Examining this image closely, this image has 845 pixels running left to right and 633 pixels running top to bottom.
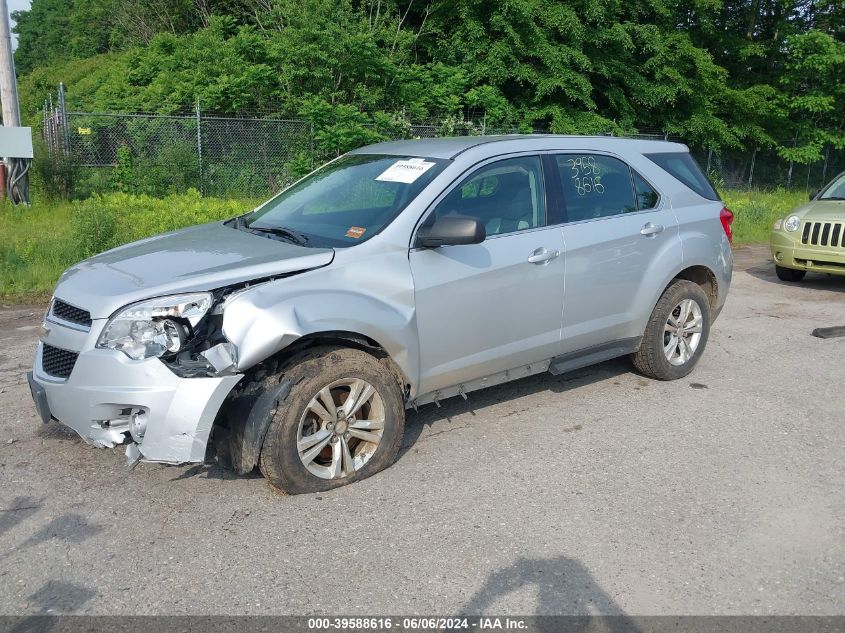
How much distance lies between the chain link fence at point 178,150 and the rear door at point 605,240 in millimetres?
11225

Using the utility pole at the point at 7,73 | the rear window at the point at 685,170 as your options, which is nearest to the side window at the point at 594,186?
the rear window at the point at 685,170

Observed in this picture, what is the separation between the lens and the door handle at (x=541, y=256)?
4902 mm

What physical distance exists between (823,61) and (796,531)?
2387 cm

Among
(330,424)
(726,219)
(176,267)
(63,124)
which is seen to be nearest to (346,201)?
(176,267)

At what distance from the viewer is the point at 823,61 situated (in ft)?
77.2

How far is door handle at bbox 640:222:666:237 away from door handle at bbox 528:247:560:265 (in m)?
0.97

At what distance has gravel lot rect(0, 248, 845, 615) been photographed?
3.29m

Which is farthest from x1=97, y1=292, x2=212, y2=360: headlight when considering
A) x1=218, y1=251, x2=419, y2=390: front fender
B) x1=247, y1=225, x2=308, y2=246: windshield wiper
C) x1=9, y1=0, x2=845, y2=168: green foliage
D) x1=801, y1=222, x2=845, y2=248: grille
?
x1=9, y1=0, x2=845, y2=168: green foliage

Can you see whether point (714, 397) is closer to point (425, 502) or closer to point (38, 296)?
point (425, 502)

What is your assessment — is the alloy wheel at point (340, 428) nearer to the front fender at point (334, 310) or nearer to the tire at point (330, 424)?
the tire at point (330, 424)

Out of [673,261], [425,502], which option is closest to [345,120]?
[673,261]

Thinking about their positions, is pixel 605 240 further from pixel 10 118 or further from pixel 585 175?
pixel 10 118

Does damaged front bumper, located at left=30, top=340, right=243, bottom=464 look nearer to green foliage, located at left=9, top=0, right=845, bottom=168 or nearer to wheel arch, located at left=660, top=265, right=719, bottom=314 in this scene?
wheel arch, located at left=660, top=265, right=719, bottom=314

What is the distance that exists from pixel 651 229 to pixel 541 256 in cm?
120
